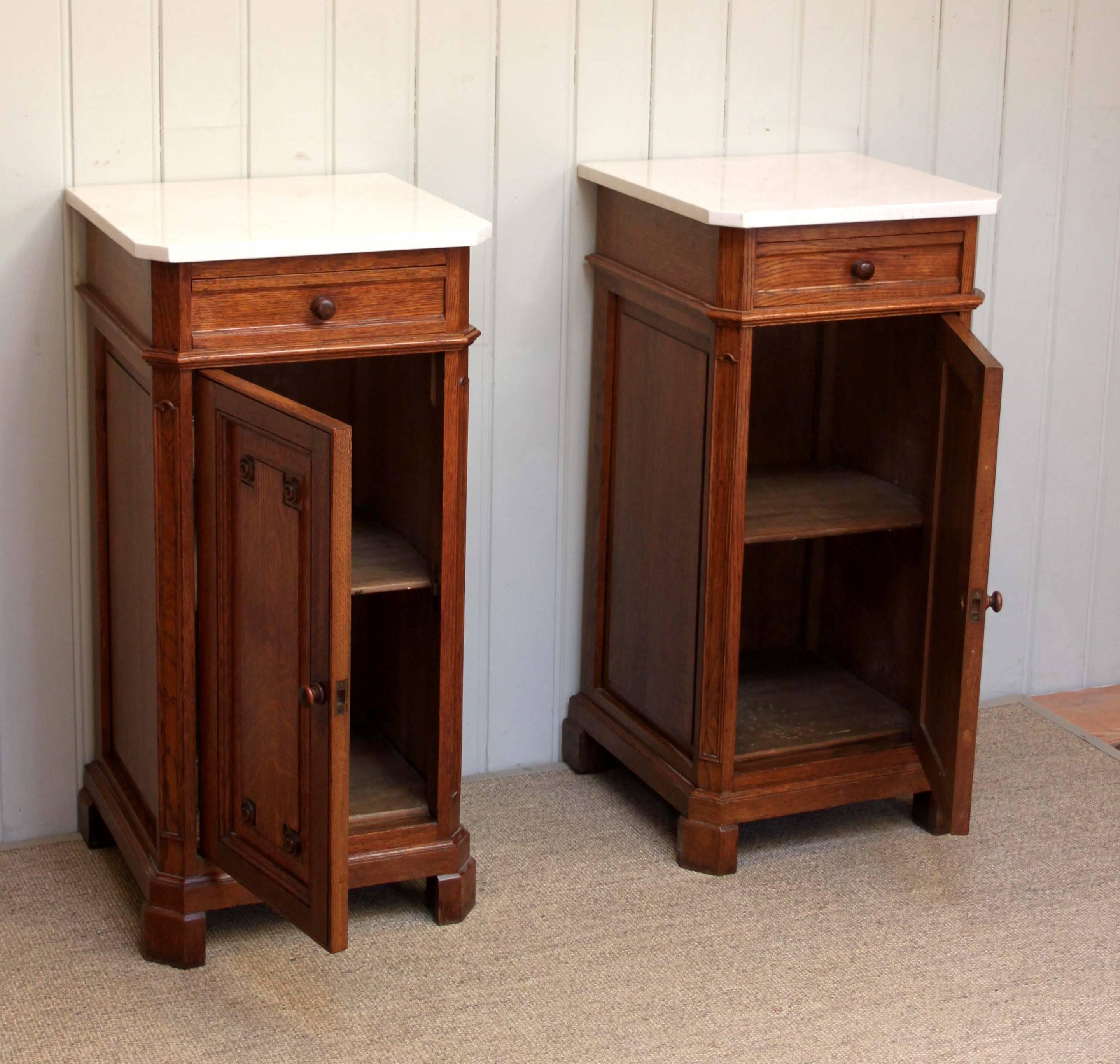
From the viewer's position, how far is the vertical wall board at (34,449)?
8.75 feet

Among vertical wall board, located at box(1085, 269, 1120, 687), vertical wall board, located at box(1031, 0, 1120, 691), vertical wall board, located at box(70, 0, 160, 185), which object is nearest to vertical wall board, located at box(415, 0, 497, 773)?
vertical wall board, located at box(70, 0, 160, 185)

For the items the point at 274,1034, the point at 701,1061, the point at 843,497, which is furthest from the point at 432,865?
the point at 843,497

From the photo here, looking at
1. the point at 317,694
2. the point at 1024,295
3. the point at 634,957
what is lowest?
the point at 634,957

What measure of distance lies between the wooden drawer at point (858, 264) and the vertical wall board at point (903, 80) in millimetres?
551

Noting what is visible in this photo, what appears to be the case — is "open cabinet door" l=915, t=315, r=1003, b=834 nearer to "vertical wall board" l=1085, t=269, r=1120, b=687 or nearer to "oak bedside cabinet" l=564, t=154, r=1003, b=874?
"oak bedside cabinet" l=564, t=154, r=1003, b=874

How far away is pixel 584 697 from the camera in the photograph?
3262 mm

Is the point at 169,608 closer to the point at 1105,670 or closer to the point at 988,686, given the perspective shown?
the point at 988,686

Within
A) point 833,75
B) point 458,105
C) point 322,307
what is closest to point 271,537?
point 322,307

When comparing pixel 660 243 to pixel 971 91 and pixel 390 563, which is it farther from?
pixel 971 91

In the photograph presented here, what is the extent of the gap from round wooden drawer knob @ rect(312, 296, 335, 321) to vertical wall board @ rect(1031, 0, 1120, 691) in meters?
1.70

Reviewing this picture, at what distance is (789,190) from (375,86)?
2.34 feet

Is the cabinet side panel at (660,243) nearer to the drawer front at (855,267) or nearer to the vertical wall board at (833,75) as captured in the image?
the drawer front at (855,267)

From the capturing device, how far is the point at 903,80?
3242 mm

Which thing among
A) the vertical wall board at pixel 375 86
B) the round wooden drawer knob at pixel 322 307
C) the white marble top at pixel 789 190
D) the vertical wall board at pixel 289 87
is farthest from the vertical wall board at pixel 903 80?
the round wooden drawer knob at pixel 322 307
